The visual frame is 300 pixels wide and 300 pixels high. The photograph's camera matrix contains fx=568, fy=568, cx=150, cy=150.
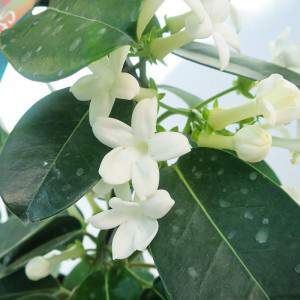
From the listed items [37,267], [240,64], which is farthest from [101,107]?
[37,267]

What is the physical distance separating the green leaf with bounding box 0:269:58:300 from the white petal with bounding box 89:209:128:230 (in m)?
0.45

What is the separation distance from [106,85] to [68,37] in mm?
77

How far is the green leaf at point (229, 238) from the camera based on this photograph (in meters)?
0.56

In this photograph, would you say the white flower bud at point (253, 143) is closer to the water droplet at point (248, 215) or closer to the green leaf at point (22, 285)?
the water droplet at point (248, 215)

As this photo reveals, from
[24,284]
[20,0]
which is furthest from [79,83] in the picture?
[24,284]

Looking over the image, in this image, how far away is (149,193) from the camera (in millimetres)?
522

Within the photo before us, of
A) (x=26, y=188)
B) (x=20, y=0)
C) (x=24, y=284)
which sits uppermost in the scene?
(x=20, y=0)

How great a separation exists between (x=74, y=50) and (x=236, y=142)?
199 mm

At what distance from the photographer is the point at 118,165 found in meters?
0.54

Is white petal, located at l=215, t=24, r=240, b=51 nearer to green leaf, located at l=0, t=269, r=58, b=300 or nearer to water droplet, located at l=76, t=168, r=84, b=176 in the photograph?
water droplet, located at l=76, t=168, r=84, b=176

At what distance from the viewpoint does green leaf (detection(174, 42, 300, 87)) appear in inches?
27.6

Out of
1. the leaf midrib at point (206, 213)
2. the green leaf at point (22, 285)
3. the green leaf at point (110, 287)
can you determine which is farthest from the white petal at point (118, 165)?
the green leaf at point (22, 285)

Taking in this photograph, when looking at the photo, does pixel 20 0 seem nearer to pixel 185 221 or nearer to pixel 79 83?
pixel 79 83

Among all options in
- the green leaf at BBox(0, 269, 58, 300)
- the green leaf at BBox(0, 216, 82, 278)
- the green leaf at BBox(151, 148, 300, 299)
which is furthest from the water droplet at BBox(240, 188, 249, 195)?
the green leaf at BBox(0, 269, 58, 300)
